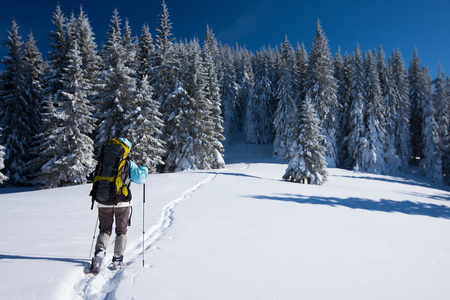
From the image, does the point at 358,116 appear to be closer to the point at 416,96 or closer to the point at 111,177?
the point at 416,96

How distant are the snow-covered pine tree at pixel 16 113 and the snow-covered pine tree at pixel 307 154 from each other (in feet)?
76.1

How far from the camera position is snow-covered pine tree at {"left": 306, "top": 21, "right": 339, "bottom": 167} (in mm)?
34625

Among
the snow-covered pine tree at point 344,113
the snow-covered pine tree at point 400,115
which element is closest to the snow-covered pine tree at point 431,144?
the snow-covered pine tree at point 400,115

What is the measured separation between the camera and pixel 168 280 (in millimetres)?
3506

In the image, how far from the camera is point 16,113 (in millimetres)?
22969

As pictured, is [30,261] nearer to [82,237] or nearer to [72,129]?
[82,237]

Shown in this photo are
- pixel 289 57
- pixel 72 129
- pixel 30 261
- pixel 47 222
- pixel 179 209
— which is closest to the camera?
pixel 30 261

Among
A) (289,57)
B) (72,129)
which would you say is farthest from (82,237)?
(289,57)

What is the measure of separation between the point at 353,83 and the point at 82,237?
39.1 meters

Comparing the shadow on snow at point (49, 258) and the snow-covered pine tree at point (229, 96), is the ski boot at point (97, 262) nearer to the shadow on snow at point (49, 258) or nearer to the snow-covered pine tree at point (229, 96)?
the shadow on snow at point (49, 258)

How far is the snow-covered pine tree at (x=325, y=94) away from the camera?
3462 centimetres

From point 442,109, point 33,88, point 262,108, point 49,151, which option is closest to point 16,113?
point 33,88

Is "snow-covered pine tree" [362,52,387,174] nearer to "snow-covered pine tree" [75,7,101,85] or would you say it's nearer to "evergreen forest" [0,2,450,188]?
"evergreen forest" [0,2,450,188]

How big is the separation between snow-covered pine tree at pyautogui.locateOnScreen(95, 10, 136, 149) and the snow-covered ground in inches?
509
